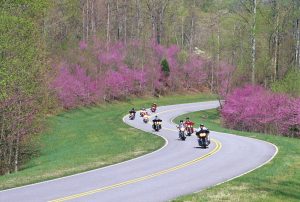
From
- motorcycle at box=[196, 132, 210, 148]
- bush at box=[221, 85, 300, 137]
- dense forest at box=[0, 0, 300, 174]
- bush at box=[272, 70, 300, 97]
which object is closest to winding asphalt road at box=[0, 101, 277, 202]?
motorcycle at box=[196, 132, 210, 148]

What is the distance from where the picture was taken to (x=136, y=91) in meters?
78.7

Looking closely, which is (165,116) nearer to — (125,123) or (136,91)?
(125,123)

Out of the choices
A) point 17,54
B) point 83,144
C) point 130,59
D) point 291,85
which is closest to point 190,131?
point 83,144

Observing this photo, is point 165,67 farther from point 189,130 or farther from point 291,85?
point 189,130

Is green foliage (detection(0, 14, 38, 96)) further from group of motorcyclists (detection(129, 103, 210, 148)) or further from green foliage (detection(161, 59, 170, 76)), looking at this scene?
green foliage (detection(161, 59, 170, 76))

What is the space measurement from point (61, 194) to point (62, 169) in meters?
6.21

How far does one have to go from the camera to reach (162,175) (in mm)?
22359

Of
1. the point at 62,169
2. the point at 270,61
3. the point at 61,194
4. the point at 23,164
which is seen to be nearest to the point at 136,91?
the point at 270,61

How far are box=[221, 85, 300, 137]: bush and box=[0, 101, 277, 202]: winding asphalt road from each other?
12.2 m

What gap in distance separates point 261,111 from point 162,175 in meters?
27.2

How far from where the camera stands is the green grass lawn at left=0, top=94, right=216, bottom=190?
79.5 feet

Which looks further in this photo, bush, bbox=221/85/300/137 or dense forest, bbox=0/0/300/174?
bush, bbox=221/85/300/137

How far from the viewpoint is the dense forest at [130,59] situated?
3450 cm

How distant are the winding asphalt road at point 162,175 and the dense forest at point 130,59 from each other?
10400mm
